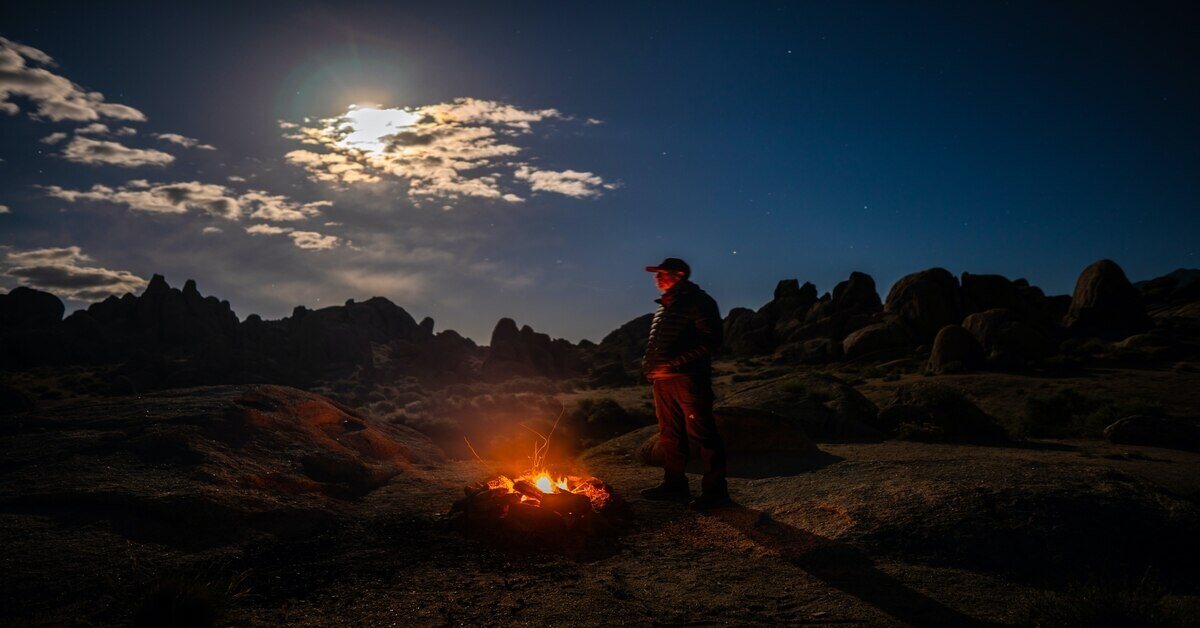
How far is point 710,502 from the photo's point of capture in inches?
281

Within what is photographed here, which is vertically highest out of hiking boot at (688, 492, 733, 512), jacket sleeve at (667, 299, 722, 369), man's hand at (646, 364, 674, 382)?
jacket sleeve at (667, 299, 722, 369)

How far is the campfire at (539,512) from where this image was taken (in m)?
6.04

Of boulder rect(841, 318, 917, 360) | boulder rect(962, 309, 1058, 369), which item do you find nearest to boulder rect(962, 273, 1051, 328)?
boulder rect(841, 318, 917, 360)

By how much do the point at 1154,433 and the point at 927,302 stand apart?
3339 centimetres

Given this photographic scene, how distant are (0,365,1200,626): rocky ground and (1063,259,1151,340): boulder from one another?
37675mm

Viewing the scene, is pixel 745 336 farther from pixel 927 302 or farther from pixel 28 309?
pixel 28 309

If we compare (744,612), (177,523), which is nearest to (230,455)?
(177,523)

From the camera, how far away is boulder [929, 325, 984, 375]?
28516 millimetres

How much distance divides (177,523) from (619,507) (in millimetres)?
4242

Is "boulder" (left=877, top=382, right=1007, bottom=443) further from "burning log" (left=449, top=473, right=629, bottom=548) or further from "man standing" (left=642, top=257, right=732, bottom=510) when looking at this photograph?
"burning log" (left=449, top=473, right=629, bottom=548)

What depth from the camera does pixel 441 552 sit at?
558 centimetres

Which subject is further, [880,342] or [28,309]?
[28,309]

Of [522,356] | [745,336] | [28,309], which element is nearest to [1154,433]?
[745,336]

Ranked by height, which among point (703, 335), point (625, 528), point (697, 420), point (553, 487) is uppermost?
point (703, 335)
